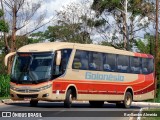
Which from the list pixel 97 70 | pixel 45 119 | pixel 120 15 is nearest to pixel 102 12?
pixel 120 15

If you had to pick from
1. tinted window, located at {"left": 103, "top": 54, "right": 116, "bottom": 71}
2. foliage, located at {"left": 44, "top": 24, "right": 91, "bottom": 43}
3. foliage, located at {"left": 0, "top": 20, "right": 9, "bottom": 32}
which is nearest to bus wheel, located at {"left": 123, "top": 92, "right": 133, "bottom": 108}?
tinted window, located at {"left": 103, "top": 54, "right": 116, "bottom": 71}

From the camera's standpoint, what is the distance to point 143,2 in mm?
55594

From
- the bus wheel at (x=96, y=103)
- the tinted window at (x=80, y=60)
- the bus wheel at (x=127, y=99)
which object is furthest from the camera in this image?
the bus wheel at (x=96, y=103)

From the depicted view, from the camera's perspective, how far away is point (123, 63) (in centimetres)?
2906

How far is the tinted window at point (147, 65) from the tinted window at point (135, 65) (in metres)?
0.55

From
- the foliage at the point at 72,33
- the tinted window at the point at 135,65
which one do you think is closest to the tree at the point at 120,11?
the foliage at the point at 72,33

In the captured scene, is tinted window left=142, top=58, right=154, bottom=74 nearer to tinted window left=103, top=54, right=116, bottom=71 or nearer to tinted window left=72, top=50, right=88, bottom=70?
tinted window left=103, top=54, right=116, bottom=71

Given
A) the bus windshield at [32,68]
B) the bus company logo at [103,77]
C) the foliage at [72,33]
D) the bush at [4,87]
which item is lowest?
the bush at [4,87]

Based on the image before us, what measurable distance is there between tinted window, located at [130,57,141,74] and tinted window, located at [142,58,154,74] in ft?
1.80

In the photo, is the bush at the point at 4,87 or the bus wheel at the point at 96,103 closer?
the bus wheel at the point at 96,103

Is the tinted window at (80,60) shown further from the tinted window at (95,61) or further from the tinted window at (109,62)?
the tinted window at (109,62)

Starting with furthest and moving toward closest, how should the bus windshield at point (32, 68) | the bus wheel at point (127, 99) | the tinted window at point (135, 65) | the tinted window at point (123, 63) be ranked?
the tinted window at point (135, 65) < the bus wheel at point (127, 99) < the tinted window at point (123, 63) < the bus windshield at point (32, 68)

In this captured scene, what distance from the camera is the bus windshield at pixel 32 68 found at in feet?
77.8

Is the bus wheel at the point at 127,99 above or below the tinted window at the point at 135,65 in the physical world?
below
